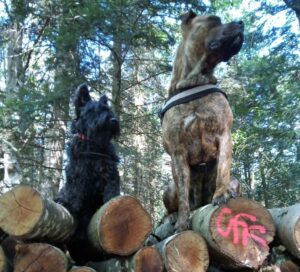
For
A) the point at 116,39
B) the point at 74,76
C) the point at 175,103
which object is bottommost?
the point at 175,103

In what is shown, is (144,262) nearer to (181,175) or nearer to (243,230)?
(243,230)

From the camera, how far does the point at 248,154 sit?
12766mm

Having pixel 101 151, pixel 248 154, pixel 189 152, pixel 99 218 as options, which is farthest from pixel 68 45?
pixel 248 154

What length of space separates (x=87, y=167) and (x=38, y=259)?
1583mm

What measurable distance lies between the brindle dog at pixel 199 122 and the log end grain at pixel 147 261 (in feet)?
2.23

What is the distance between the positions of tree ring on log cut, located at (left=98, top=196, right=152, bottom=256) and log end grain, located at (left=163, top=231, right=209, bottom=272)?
0.25 meters

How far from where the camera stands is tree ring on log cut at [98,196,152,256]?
3.23 m

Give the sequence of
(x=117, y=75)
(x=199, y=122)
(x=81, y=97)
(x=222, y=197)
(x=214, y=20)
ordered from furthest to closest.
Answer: (x=117, y=75) → (x=81, y=97) → (x=214, y=20) → (x=199, y=122) → (x=222, y=197)

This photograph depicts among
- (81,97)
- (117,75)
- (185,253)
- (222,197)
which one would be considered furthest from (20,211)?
(117,75)

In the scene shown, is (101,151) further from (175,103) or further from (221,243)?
(221,243)

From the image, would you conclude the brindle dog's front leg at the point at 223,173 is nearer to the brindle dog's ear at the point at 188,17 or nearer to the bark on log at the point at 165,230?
the bark on log at the point at 165,230

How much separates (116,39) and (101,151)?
15.0 ft

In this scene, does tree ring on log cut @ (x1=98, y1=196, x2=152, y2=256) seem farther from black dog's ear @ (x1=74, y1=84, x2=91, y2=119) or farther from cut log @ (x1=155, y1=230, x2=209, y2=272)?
black dog's ear @ (x1=74, y1=84, x2=91, y2=119)

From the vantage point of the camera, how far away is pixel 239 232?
10.9 ft
